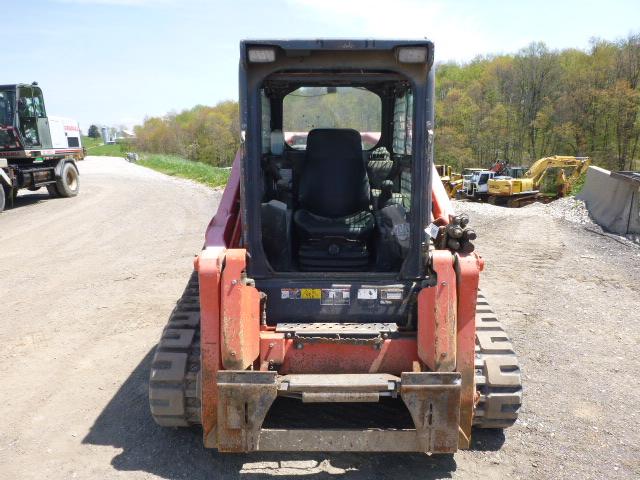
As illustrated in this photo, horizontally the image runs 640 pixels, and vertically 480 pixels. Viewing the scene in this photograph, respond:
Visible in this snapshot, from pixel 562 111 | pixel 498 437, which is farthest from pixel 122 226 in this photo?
pixel 562 111

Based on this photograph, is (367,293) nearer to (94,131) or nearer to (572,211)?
(572,211)

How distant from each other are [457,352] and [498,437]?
899 millimetres

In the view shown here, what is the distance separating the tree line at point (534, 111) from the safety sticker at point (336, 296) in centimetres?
2893

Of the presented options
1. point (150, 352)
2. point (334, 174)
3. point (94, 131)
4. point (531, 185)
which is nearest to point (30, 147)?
point (150, 352)

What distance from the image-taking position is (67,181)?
1823cm

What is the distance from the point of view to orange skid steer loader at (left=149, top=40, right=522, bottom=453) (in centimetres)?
325

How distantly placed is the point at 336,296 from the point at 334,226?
79 centimetres

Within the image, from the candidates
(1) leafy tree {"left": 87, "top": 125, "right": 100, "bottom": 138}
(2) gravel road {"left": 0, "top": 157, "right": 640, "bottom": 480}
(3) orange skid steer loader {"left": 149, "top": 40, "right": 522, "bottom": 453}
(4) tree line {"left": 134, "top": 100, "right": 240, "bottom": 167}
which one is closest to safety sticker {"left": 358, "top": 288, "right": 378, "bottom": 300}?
(3) orange skid steer loader {"left": 149, "top": 40, "right": 522, "bottom": 453}

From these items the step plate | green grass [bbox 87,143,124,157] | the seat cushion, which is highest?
the seat cushion

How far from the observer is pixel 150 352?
5.32 metres

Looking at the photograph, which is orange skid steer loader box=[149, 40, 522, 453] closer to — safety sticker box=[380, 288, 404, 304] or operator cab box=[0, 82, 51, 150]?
safety sticker box=[380, 288, 404, 304]

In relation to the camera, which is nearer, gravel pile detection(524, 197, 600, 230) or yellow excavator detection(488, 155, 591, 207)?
gravel pile detection(524, 197, 600, 230)

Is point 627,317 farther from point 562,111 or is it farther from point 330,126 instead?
point 562,111

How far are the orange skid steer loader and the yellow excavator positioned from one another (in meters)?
20.7
